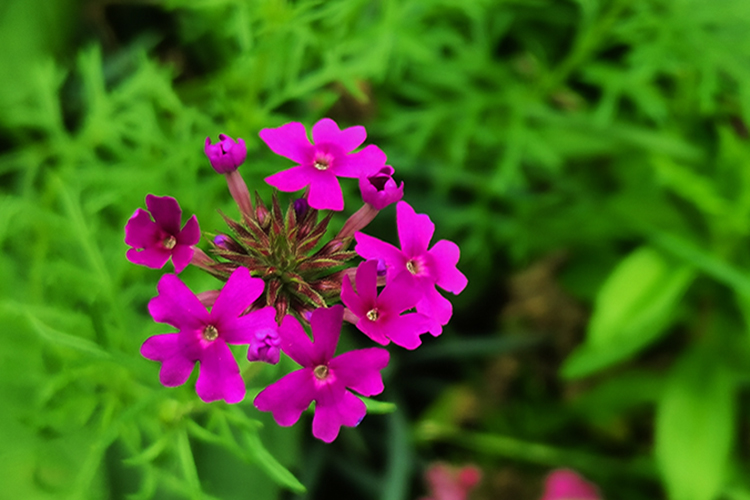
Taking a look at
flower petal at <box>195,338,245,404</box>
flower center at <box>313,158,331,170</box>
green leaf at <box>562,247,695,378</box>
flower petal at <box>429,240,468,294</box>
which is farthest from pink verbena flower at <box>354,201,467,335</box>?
green leaf at <box>562,247,695,378</box>

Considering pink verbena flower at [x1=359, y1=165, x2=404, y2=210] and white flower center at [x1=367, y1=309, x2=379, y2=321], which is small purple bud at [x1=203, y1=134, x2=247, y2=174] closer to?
pink verbena flower at [x1=359, y1=165, x2=404, y2=210]

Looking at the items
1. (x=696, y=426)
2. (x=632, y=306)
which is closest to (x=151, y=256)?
(x=632, y=306)

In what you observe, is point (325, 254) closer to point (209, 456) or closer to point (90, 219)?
point (90, 219)

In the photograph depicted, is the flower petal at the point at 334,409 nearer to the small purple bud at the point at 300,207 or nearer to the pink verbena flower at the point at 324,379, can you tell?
the pink verbena flower at the point at 324,379

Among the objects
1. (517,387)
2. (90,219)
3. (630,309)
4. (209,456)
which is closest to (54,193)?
(90,219)

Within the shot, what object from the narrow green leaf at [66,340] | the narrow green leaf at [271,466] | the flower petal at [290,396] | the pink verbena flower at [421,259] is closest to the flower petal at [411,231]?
the pink verbena flower at [421,259]

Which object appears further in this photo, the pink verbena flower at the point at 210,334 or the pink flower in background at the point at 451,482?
the pink flower in background at the point at 451,482
